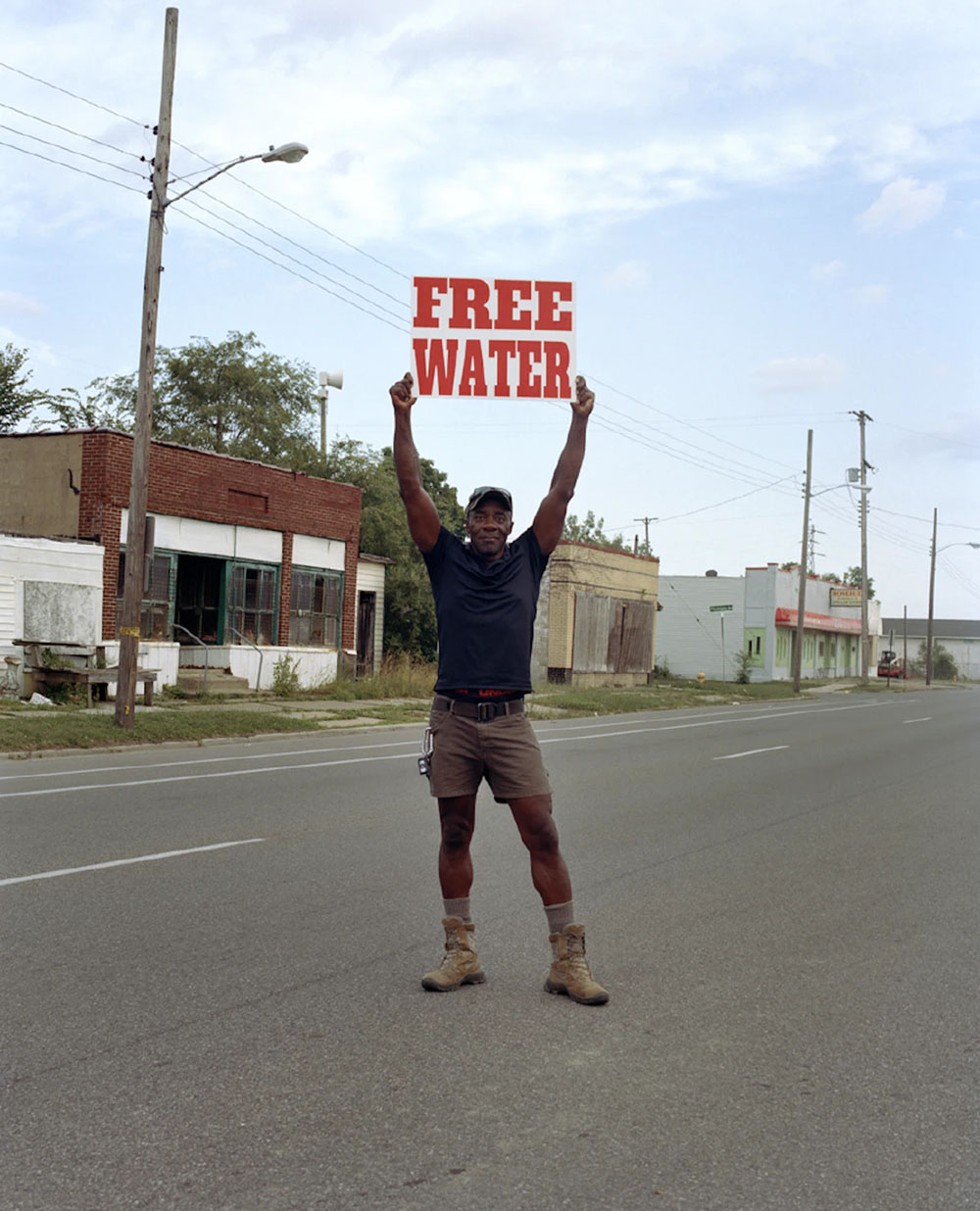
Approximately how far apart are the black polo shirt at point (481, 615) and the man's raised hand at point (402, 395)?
591 millimetres

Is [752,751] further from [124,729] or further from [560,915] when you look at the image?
[560,915]

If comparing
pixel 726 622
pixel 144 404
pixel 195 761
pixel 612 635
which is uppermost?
pixel 144 404

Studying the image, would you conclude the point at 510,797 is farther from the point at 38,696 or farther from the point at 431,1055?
the point at 38,696

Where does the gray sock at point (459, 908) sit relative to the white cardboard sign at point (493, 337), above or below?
below

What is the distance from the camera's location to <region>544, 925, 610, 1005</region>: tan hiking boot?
519 centimetres

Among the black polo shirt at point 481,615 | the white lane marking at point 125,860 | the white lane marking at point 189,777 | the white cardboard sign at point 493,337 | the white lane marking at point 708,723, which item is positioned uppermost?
the white cardboard sign at point 493,337

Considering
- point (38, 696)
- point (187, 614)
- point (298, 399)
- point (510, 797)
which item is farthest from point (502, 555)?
point (298, 399)

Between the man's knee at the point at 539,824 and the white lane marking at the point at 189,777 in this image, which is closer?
the man's knee at the point at 539,824

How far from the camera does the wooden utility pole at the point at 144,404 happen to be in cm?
1691

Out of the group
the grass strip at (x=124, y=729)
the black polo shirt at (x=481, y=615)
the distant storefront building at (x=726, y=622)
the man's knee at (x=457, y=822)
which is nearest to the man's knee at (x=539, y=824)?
the man's knee at (x=457, y=822)

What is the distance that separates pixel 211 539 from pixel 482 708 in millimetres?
20307

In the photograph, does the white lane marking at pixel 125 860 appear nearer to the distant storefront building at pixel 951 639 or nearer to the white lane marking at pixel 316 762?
the white lane marking at pixel 316 762

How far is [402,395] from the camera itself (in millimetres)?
5559

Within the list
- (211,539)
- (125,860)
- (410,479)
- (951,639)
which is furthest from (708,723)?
(951,639)
